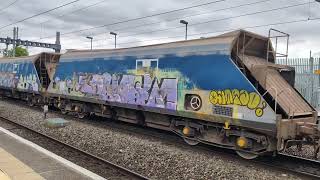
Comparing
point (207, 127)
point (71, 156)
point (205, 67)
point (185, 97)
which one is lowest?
point (71, 156)

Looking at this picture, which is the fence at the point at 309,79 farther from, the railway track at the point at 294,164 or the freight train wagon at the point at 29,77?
the freight train wagon at the point at 29,77

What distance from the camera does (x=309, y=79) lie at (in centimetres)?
2192

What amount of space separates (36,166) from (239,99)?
5351 millimetres

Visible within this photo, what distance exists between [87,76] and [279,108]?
1006 cm

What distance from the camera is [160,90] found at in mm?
13453

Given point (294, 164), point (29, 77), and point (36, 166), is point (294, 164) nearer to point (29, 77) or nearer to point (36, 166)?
point (36, 166)

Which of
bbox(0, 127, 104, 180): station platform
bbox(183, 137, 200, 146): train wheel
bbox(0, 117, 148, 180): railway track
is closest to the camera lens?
bbox(0, 127, 104, 180): station platform

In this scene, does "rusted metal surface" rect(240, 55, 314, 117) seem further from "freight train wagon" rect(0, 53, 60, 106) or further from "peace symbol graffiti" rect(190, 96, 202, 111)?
"freight train wagon" rect(0, 53, 60, 106)

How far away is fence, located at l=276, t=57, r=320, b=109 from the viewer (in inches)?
847

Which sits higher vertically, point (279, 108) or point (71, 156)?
point (279, 108)

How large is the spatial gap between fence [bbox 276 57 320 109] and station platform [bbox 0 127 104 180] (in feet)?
50.0

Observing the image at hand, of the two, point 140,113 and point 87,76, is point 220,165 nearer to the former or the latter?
point 140,113

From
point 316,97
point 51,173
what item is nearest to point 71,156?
point 51,173

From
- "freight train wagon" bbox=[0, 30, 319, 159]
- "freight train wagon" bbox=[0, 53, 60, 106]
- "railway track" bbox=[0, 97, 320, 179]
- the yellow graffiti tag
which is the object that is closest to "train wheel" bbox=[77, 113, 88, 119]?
"freight train wagon" bbox=[0, 30, 319, 159]
